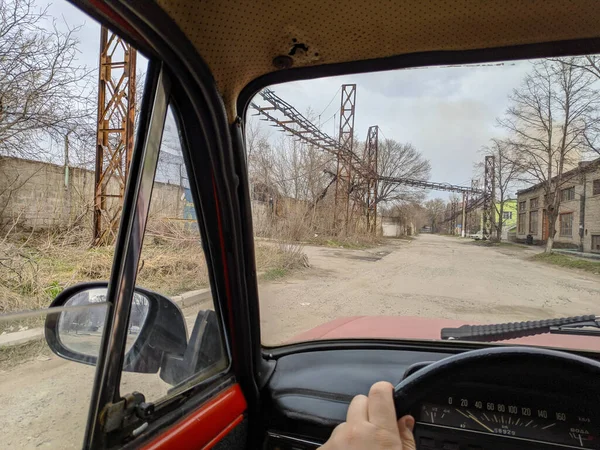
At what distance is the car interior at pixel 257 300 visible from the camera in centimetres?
110

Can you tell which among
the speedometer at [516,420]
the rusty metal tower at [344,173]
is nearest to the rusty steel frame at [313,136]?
the rusty metal tower at [344,173]

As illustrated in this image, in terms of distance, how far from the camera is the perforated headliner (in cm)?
125

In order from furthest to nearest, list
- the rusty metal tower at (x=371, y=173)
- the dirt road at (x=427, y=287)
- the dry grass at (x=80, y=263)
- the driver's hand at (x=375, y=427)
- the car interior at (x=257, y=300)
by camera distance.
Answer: the rusty metal tower at (x=371, y=173), the dirt road at (x=427, y=287), the dry grass at (x=80, y=263), the car interior at (x=257, y=300), the driver's hand at (x=375, y=427)

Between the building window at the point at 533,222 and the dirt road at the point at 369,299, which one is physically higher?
the building window at the point at 533,222

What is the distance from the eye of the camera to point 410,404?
39.2 inches

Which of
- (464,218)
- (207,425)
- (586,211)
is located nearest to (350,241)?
(464,218)

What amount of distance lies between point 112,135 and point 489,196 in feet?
6.96

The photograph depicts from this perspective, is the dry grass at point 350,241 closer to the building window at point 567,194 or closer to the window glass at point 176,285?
the building window at point 567,194

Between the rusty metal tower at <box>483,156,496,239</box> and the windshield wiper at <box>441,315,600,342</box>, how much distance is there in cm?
82

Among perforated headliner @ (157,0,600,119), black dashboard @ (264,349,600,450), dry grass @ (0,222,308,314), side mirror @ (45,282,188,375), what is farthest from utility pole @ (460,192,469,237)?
side mirror @ (45,282,188,375)

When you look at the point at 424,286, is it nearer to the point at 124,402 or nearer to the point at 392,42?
the point at 392,42

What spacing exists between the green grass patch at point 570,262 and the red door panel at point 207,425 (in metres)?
1.74

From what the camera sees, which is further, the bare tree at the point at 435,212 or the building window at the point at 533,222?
the bare tree at the point at 435,212

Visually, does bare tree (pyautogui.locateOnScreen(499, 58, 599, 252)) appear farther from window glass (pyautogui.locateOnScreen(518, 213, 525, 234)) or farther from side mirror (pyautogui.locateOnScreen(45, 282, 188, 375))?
side mirror (pyautogui.locateOnScreen(45, 282, 188, 375))
